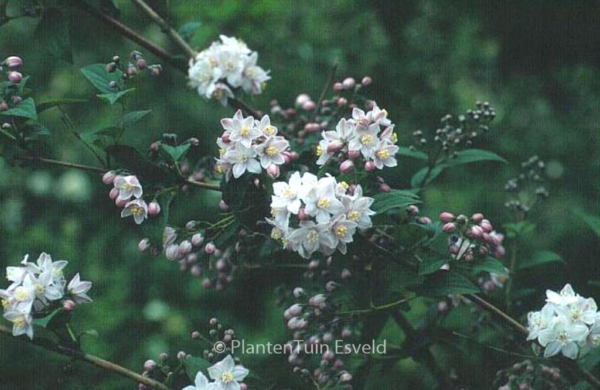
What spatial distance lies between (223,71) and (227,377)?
1.02 metres

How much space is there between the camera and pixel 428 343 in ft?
7.53

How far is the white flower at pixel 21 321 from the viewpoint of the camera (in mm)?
1819

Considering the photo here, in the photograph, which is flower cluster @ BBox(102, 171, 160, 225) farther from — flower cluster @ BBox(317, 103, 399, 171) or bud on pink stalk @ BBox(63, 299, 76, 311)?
flower cluster @ BBox(317, 103, 399, 171)

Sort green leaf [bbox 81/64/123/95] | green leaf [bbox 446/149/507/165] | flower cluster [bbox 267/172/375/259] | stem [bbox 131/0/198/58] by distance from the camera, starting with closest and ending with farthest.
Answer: flower cluster [bbox 267/172/375/259] < green leaf [bbox 81/64/123/95] < green leaf [bbox 446/149/507/165] < stem [bbox 131/0/198/58]

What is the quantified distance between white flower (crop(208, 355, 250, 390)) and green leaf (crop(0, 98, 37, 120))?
26.5 inches

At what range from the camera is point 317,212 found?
1.75m

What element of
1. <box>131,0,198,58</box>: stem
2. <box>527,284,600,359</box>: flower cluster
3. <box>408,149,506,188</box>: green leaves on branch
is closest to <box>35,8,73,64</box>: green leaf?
<box>131,0,198,58</box>: stem

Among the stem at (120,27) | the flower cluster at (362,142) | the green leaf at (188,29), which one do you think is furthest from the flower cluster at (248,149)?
the green leaf at (188,29)

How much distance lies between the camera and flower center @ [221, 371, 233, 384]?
6.15 ft

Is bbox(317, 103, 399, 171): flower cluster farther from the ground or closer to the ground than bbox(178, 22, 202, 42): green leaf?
closer to the ground

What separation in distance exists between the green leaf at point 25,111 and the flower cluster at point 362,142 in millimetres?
639

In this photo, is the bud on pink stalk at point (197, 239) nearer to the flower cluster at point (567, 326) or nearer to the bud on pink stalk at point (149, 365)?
the bud on pink stalk at point (149, 365)

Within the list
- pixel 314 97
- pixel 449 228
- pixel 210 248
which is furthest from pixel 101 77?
pixel 314 97

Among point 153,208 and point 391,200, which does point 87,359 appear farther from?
point 391,200
